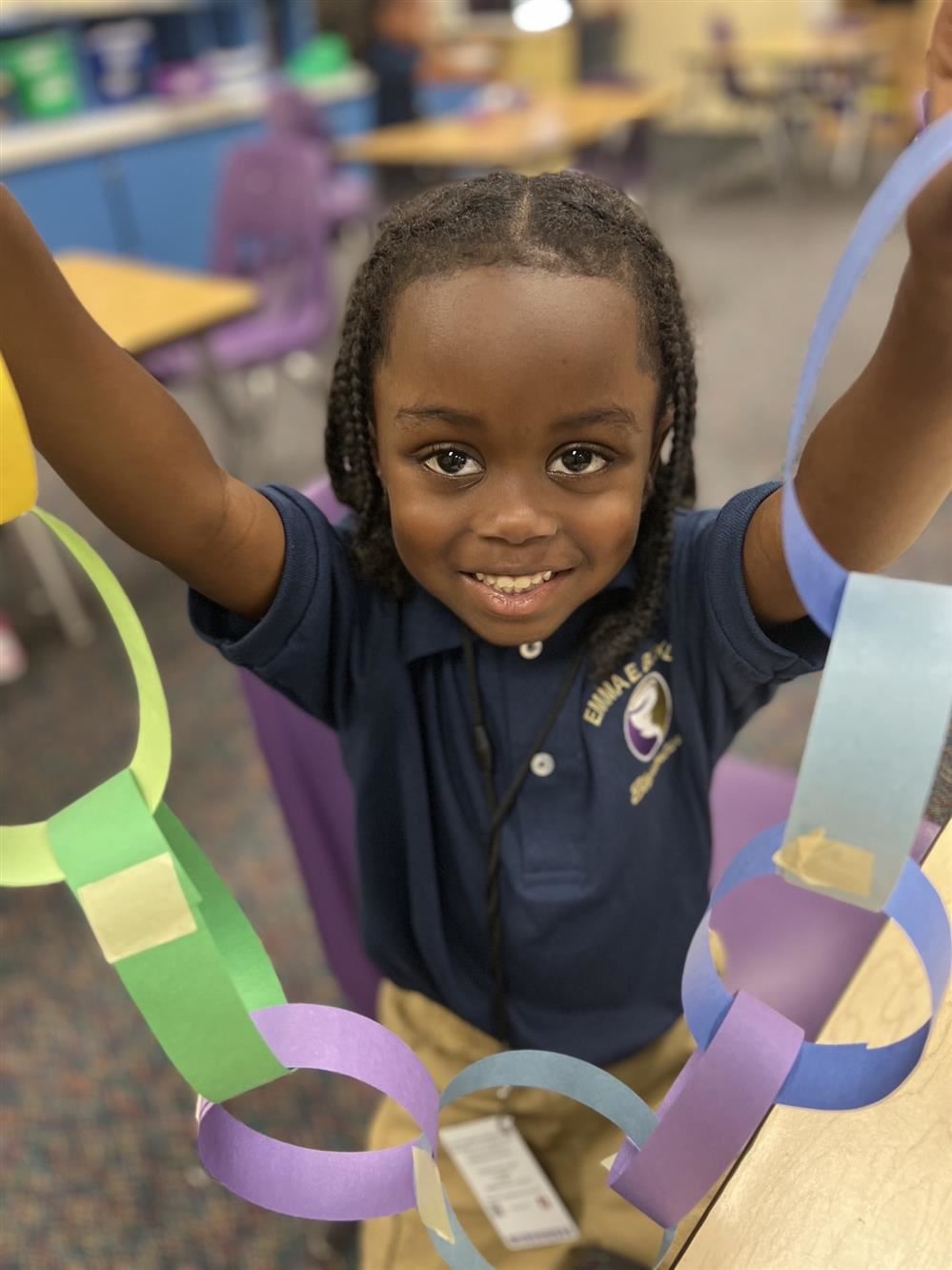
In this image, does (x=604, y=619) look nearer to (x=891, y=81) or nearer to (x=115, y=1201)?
(x=115, y=1201)

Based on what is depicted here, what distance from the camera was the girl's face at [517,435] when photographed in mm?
504

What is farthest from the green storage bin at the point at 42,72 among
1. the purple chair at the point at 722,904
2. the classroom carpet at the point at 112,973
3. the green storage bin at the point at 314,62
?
the purple chair at the point at 722,904

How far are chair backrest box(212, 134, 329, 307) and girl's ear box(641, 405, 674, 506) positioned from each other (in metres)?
2.28

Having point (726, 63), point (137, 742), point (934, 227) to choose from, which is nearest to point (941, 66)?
point (934, 227)

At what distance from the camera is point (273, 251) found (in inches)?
108

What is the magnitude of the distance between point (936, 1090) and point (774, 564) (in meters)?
0.29

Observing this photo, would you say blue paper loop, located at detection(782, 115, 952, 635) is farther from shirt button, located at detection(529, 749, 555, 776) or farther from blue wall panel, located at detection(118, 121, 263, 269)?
blue wall panel, located at detection(118, 121, 263, 269)

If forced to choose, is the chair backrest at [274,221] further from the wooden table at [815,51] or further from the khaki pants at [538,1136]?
the wooden table at [815,51]

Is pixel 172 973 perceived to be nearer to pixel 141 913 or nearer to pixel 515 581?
pixel 141 913

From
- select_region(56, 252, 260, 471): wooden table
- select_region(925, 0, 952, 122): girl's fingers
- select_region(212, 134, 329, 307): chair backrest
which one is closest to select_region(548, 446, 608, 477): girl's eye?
select_region(925, 0, 952, 122): girl's fingers

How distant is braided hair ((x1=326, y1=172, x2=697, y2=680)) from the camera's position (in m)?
0.53

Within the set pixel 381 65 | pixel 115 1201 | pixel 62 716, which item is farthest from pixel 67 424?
pixel 381 65

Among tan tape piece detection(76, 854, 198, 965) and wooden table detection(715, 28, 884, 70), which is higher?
tan tape piece detection(76, 854, 198, 965)

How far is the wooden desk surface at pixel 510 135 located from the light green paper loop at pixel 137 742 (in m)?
3.32
